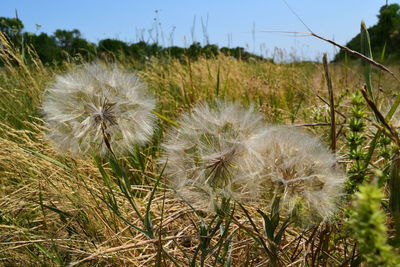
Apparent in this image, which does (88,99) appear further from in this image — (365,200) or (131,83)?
(365,200)

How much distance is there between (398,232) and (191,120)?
2.17ft

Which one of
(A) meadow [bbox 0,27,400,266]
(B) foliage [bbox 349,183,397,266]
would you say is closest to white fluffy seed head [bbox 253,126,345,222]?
(A) meadow [bbox 0,27,400,266]

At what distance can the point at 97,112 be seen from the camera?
1288mm

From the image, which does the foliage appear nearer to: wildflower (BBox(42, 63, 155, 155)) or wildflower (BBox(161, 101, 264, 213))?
wildflower (BBox(161, 101, 264, 213))

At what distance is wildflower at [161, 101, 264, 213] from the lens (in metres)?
1.05

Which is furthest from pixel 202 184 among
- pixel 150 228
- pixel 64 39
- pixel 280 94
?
pixel 64 39

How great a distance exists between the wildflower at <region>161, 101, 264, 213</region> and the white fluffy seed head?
48 mm

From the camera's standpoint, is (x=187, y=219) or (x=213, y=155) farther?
(x=187, y=219)

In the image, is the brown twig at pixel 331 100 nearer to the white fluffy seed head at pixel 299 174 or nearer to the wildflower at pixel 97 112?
the white fluffy seed head at pixel 299 174

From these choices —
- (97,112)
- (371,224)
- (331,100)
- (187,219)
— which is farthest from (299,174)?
(187,219)

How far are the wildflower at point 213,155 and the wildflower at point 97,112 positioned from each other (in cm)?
18

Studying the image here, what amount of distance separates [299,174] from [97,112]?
0.67 metres

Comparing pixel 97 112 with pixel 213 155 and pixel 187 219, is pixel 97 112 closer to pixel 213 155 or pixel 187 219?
pixel 213 155

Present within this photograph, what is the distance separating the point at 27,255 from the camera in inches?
64.2
